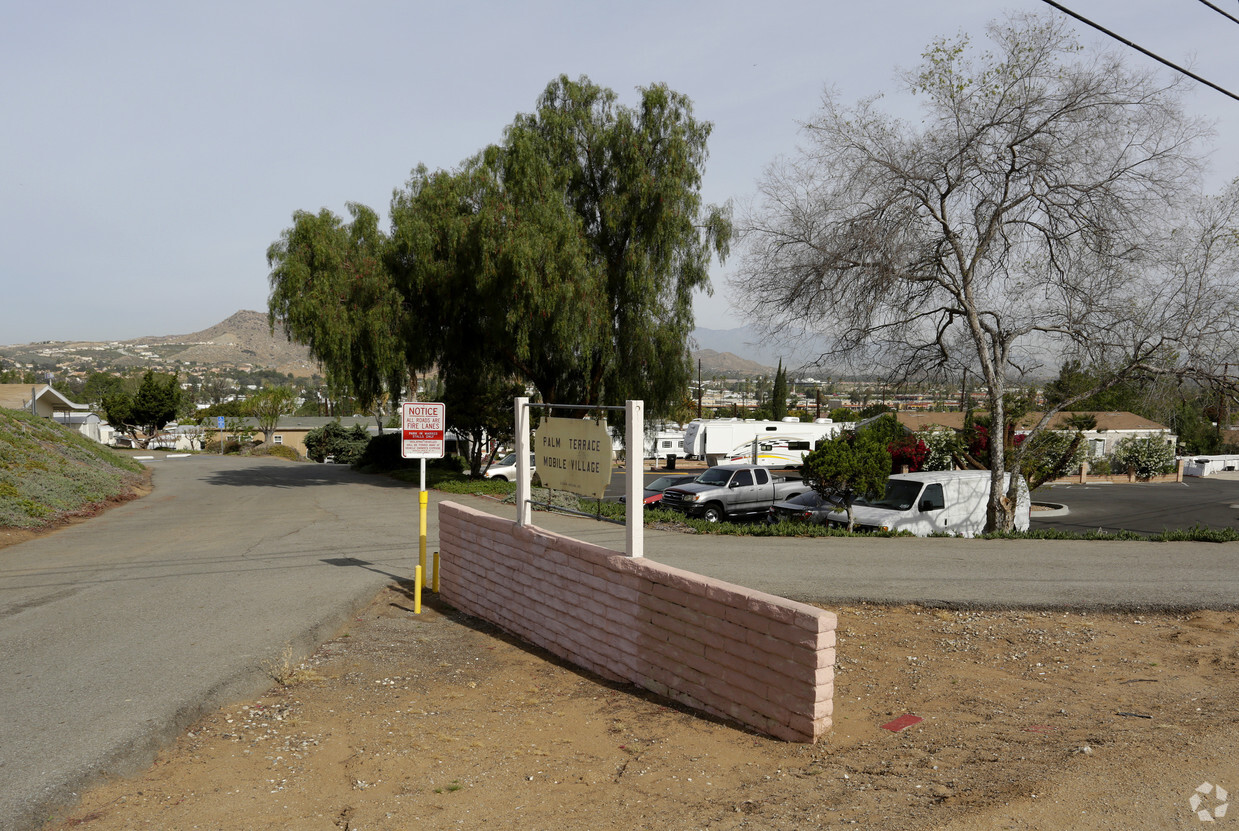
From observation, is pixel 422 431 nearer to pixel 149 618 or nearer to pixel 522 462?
pixel 522 462

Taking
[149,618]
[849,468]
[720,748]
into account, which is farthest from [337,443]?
[720,748]

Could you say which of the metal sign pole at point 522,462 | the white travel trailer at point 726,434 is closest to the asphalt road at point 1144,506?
the white travel trailer at point 726,434

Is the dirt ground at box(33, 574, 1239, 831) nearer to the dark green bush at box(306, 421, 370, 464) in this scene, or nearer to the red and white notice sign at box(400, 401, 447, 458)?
the red and white notice sign at box(400, 401, 447, 458)

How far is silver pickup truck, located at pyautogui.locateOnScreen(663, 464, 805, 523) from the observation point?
19609 mm

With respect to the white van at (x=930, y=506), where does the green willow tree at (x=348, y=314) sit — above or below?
above

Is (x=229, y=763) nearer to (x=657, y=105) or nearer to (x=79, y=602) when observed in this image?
(x=79, y=602)

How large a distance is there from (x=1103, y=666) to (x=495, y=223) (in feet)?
63.6

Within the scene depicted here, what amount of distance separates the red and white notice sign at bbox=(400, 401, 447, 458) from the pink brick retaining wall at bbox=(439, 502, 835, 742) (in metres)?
1.34

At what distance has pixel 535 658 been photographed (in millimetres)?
8188

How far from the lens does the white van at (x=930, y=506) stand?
15601mm

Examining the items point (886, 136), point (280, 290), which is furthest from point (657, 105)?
point (280, 290)

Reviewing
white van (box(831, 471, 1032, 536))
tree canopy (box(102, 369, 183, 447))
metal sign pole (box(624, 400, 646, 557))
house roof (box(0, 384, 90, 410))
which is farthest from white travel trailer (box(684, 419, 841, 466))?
tree canopy (box(102, 369, 183, 447))

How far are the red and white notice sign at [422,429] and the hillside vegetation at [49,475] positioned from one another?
466 inches

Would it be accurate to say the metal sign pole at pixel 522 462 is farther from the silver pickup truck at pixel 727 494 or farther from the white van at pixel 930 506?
the silver pickup truck at pixel 727 494
